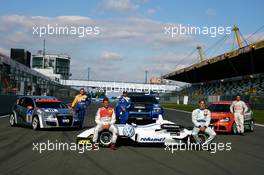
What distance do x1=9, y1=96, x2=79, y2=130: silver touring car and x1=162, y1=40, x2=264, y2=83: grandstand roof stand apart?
30.7 metres

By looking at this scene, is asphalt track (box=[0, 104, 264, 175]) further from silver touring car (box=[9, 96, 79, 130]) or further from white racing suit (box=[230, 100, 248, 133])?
white racing suit (box=[230, 100, 248, 133])

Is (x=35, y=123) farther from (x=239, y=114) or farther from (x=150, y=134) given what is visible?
(x=239, y=114)

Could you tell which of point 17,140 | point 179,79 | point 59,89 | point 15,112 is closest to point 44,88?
point 59,89

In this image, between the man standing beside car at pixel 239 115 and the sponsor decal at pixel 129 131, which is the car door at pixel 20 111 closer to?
the sponsor decal at pixel 129 131

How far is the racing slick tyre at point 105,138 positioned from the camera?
37.1 feet

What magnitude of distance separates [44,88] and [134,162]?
33.2 metres

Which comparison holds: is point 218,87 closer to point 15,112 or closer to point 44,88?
point 44,88

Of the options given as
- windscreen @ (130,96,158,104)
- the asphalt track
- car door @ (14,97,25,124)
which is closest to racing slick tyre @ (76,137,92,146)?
the asphalt track

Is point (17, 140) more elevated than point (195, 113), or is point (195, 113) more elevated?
point (195, 113)

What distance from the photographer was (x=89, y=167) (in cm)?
812

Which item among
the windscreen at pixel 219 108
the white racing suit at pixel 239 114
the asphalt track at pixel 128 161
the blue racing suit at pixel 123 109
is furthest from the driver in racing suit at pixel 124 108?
the asphalt track at pixel 128 161

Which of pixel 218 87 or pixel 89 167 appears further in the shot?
pixel 218 87

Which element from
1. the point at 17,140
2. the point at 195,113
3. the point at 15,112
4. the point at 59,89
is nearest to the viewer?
the point at 195,113

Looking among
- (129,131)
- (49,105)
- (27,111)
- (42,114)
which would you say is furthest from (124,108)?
(129,131)
